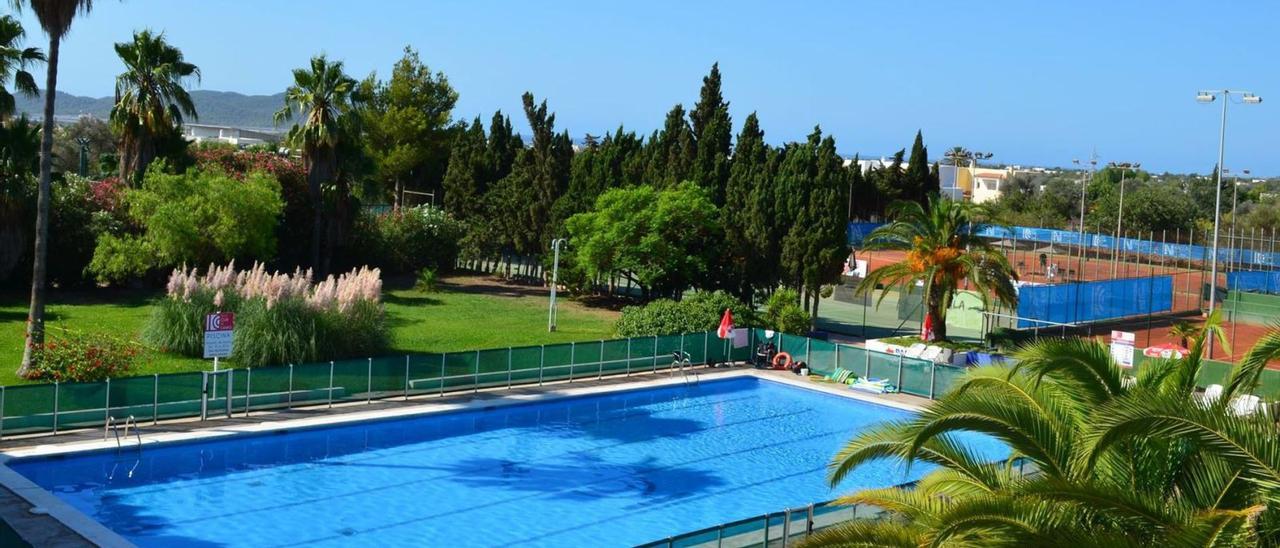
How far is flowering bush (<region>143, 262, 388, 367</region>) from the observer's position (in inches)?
1075

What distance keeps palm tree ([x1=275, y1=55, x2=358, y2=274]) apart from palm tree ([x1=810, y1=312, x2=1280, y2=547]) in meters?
33.1

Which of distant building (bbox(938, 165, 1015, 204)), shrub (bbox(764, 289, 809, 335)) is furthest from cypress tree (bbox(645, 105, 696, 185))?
distant building (bbox(938, 165, 1015, 204))

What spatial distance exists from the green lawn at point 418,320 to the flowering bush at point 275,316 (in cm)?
92

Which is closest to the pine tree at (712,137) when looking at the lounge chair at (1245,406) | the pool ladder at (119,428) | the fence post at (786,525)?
the lounge chair at (1245,406)

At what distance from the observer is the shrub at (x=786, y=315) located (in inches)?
1401

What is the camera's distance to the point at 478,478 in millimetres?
21625

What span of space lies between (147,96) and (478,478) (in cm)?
2283

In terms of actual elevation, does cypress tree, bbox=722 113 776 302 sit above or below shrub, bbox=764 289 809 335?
above

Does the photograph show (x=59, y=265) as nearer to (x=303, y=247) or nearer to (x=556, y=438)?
(x=303, y=247)

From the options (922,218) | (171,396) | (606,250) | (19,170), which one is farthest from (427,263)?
(171,396)

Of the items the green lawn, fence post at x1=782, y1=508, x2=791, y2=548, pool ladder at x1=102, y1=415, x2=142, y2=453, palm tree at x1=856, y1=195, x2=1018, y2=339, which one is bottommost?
pool ladder at x1=102, y1=415, x2=142, y2=453

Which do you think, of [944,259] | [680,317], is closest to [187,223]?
[680,317]

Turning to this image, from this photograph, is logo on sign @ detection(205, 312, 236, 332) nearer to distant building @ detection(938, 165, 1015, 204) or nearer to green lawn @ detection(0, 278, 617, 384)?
Answer: green lawn @ detection(0, 278, 617, 384)

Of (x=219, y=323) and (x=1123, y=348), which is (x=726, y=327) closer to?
(x=1123, y=348)
